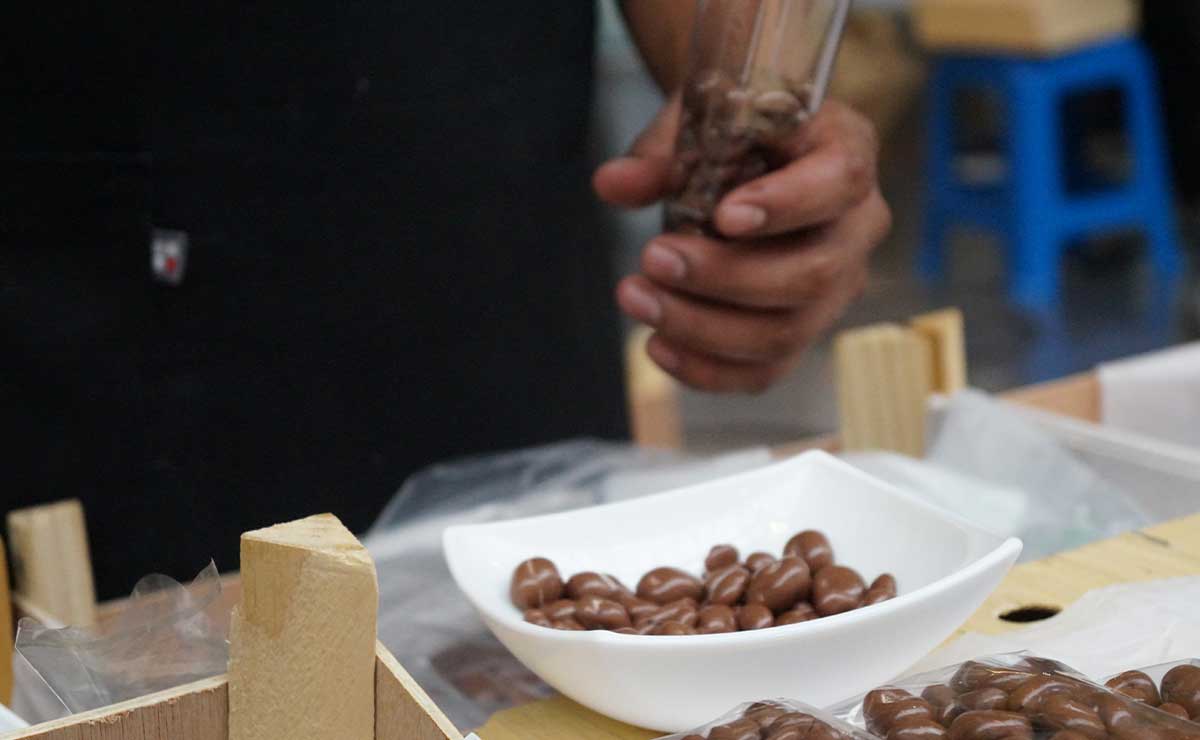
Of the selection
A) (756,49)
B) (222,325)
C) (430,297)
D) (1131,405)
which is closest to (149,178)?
(222,325)

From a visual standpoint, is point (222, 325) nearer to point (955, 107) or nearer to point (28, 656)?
point (28, 656)

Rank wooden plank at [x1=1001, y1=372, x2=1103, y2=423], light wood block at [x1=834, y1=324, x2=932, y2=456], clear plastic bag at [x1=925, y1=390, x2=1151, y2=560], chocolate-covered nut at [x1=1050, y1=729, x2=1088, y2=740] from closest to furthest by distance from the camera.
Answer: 1. chocolate-covered nut at [x1=1050, y1=729, x2=1088, y2=740]
2. clear plastic bag at [x1=925, y1=390, x2=1151, y2=560]
3. light wood block at [x1=834, y1=324, x2=932, y2=456]
4. wooden plank at [x1=1001, y1=372, x2=1103, y2=423]

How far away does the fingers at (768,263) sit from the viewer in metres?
0.88

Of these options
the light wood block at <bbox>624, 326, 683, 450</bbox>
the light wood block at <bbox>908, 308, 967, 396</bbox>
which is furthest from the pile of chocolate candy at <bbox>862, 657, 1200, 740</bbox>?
the light wood block at <bbox>624, 326, 683, 450</bbox>

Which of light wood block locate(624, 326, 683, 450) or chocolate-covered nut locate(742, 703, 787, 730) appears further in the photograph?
light wood block locate(624, 326, 683, 450)

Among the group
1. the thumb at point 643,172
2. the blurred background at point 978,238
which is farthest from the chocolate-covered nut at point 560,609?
the blurred background at point 978,238

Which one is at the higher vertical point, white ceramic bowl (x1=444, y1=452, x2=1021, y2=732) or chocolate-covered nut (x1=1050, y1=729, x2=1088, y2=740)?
chocolate-covered nut (x1=1050, y1=729, x2=1088, y2=740)

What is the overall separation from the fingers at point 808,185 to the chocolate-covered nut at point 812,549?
22cm

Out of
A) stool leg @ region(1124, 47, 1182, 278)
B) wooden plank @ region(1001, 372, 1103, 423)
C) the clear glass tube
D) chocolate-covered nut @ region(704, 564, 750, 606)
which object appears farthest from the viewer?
stool leg @ region(1124, 47, 1182, 278)

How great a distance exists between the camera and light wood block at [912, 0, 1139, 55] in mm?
3316

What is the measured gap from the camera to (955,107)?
423cm

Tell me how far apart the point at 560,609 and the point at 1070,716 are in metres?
0.25

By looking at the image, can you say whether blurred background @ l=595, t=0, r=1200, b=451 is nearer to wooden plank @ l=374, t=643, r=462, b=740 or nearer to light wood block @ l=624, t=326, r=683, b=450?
light wood block @ l=624, t=326, r=683, b=450

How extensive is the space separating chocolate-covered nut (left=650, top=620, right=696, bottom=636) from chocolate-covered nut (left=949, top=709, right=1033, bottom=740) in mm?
158
